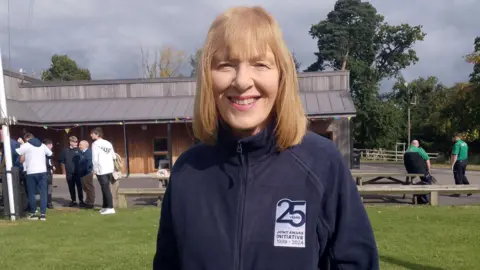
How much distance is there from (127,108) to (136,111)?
76 centimetres

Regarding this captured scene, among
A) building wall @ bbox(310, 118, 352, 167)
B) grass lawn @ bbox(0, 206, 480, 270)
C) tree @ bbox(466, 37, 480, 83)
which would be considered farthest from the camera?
tree @ bbox(466, 37, 480, 83)

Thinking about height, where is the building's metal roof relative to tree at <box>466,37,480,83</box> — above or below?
below

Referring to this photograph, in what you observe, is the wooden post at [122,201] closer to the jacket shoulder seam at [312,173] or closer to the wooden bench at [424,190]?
the wooden bench at [424,190]

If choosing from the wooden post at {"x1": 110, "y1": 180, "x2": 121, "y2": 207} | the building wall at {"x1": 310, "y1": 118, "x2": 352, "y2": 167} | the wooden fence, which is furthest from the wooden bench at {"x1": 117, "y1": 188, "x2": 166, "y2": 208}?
the wooden fence

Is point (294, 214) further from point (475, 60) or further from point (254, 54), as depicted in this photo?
point (475, 60)

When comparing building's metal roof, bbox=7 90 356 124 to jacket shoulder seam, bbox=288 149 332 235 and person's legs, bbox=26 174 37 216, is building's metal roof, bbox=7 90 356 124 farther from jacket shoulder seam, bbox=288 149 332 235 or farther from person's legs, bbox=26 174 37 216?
jacket shoulder seam, bbox=288 149 332 235

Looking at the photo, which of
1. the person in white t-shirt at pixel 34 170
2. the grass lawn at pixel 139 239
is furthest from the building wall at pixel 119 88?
the grass lawn at pixel 139 239

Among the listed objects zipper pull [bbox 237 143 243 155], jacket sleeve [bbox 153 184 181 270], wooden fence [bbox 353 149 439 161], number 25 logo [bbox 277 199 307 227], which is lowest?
wooden fence [bbox 353 149 439 161]

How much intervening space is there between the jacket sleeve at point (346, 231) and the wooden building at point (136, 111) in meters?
18.8

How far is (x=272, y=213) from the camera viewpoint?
1.52 metres

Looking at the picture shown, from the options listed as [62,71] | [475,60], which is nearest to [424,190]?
[475,60]

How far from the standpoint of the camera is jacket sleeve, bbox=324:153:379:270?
1496mm

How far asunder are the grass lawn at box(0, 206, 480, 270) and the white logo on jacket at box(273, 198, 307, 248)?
4.42m

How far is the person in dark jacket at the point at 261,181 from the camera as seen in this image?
59.0 inches
